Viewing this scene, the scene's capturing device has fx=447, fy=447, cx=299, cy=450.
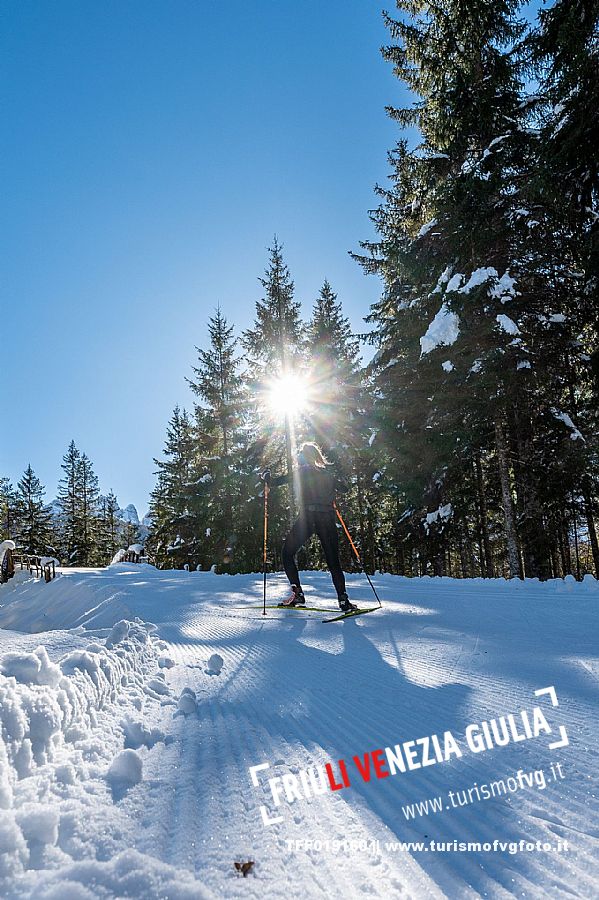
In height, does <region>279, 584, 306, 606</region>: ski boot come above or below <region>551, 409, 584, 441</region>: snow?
below

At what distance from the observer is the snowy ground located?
1109mm

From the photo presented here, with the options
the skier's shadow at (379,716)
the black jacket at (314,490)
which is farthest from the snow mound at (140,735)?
the black jacket at (314,490)

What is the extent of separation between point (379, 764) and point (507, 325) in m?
10.3

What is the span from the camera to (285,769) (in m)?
1.73

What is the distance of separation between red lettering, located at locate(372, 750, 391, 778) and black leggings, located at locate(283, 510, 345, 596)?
147 inches

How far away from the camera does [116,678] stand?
277 centimetres

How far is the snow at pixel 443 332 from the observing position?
35.0ft

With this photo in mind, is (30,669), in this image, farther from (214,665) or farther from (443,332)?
(443,332)

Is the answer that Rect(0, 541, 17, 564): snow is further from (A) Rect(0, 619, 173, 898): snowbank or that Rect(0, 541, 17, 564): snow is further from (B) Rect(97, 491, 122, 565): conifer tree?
(B) Rect(97, 491, 122, 565): conifer tree

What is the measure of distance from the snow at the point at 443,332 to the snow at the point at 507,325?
37.3 inches

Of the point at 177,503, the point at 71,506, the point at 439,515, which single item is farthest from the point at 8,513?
the point at 439,515

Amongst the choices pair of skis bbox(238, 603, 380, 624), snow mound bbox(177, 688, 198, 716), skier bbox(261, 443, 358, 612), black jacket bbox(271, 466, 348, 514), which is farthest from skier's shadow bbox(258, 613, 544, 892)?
black jacket bbox(271, 466, 348, 514)

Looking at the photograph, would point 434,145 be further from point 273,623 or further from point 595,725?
point 595,725

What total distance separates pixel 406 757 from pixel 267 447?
872 inches
